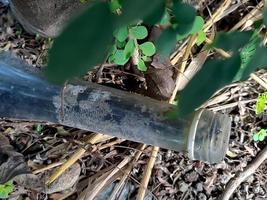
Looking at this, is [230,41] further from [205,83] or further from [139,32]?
[139,32]

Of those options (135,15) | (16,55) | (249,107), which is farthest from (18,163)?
(135,15)

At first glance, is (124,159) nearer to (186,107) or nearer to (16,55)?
(16,55)

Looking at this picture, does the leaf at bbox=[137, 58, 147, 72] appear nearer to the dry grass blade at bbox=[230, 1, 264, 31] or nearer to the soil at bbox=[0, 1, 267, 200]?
the soil at bbox=[0, 1, 267, 200]

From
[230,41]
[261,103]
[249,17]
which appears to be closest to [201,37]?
[249,17]

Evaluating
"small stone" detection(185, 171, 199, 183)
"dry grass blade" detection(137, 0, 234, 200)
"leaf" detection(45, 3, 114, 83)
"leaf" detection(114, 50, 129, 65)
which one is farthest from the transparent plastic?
"leaf" detection(45, 3, 114, 83)

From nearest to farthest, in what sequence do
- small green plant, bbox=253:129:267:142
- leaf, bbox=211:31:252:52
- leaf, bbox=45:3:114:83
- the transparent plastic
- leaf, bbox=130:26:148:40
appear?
leaf, bbox=45:3:114:83 → leaf, bbox=211:31:252:52 → the transparent plastic → leaf, bbox=130:26:148:40 → small green plant, bbox=253:129:267:142

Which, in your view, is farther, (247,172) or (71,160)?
(247,172)

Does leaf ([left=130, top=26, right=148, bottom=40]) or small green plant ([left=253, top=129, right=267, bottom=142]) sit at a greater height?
leaf ([left=130, top=26, right=148, bottom=40])
